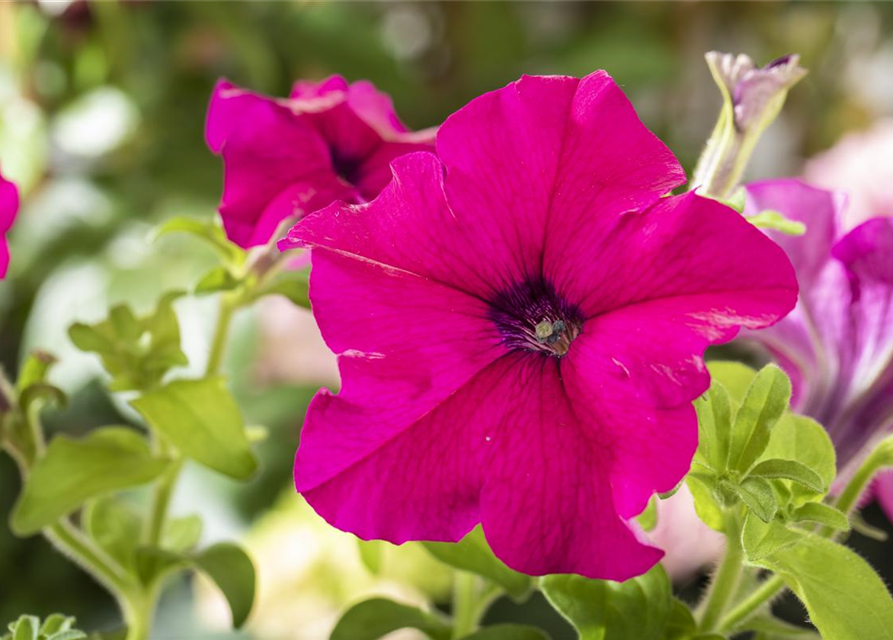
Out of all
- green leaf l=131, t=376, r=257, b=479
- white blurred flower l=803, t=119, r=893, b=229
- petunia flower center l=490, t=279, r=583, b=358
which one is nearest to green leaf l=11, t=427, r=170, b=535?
green leaf l=131, t=376, r=257, b=479

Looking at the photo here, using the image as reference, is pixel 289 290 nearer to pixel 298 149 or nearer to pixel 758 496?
pixel 298 149

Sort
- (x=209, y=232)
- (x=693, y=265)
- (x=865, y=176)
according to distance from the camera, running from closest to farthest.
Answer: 1. (x=693, y=265)
2. (x=209, y=232)
3. (x=865, y=176)

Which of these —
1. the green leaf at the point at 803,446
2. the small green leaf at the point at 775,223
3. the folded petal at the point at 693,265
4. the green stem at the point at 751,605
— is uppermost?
the folded petal at the point at 693,265

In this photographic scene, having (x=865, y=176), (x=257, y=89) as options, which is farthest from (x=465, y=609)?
(x=257, y=89)

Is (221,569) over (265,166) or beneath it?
beneath

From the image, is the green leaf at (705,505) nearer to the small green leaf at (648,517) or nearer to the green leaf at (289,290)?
the small green leaf at (648,517)

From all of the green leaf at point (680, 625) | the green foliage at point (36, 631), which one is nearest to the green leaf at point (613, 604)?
the green leaf at point (680, 625)
